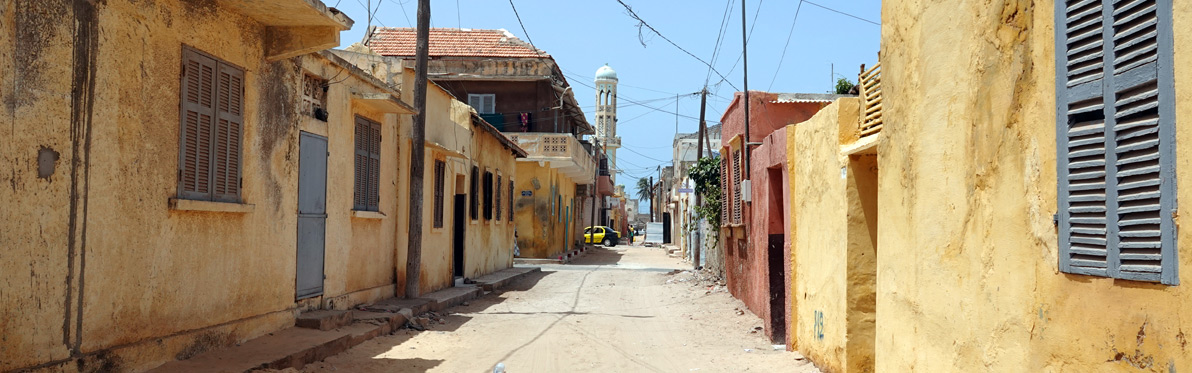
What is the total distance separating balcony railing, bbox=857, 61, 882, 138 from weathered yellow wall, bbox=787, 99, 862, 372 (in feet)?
0.68

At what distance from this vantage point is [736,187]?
15773mm

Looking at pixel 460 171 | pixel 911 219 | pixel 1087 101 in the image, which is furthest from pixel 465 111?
pixel 1087 101

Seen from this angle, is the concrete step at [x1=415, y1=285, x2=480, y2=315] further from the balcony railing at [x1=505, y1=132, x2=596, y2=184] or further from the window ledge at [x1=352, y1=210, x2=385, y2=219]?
the balcony railing at [x1=505, y1=132, x2=596, y2=184]

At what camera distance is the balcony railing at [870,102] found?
7699 mm

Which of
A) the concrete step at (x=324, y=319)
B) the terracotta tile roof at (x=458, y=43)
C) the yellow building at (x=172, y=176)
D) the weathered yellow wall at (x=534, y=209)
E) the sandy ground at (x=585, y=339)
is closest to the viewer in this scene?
the yellow building at (x=172, y=176)

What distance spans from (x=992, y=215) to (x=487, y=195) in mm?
17503

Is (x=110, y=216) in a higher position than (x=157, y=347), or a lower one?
higher

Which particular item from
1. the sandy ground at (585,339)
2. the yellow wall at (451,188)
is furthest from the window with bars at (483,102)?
the sandy ground at (585,339)

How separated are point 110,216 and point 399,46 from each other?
26.7 m

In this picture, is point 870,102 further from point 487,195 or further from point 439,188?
point 487,195

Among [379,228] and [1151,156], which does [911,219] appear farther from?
[379,228]

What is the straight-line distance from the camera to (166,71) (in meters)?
7.60

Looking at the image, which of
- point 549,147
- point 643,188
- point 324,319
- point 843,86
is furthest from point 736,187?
point 643,188

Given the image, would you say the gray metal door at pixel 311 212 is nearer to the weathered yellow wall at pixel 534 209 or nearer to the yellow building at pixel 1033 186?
the yellow building at pixel 1033 186
